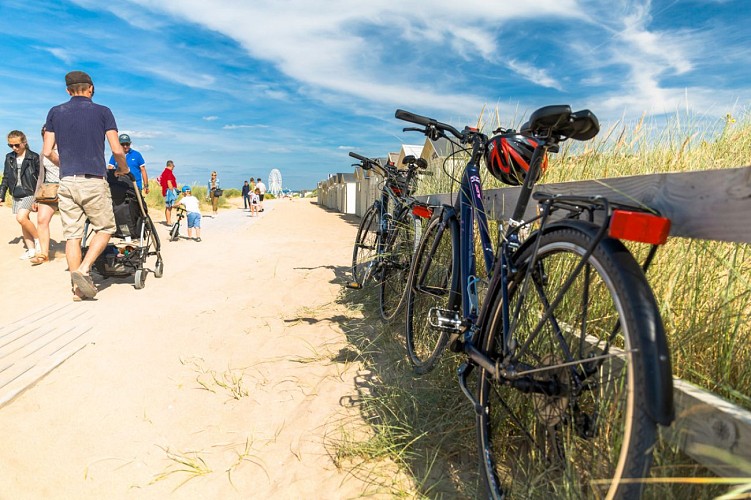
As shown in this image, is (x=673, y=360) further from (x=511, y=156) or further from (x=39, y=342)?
(x=39, y=342)

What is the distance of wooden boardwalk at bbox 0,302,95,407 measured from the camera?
305 cm

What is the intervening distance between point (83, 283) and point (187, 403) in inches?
116

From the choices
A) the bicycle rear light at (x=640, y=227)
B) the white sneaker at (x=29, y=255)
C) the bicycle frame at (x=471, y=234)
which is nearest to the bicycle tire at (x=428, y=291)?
the bicycle frame at (x=471, y=234)

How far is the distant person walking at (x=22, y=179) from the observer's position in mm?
7371

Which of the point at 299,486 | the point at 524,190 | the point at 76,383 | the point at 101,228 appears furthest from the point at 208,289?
the point at 524,190

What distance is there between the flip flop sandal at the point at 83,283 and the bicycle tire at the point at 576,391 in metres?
4.64

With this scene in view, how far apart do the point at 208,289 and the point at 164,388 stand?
282cm

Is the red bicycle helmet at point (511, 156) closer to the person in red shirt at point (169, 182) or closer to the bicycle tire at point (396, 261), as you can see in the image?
the bicycle tire at point (396, 261)

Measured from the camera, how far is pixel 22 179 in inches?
293

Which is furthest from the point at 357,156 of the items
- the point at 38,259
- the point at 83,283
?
the point at 38,259

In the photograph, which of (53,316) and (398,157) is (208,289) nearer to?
(53,316)

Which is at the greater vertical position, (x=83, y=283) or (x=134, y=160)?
(x=134, y=160)

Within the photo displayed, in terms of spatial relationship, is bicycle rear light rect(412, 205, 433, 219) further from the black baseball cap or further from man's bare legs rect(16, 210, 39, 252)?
man's bare legs rect(16, 210, 39, 252)

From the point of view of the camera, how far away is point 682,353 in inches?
64.6
